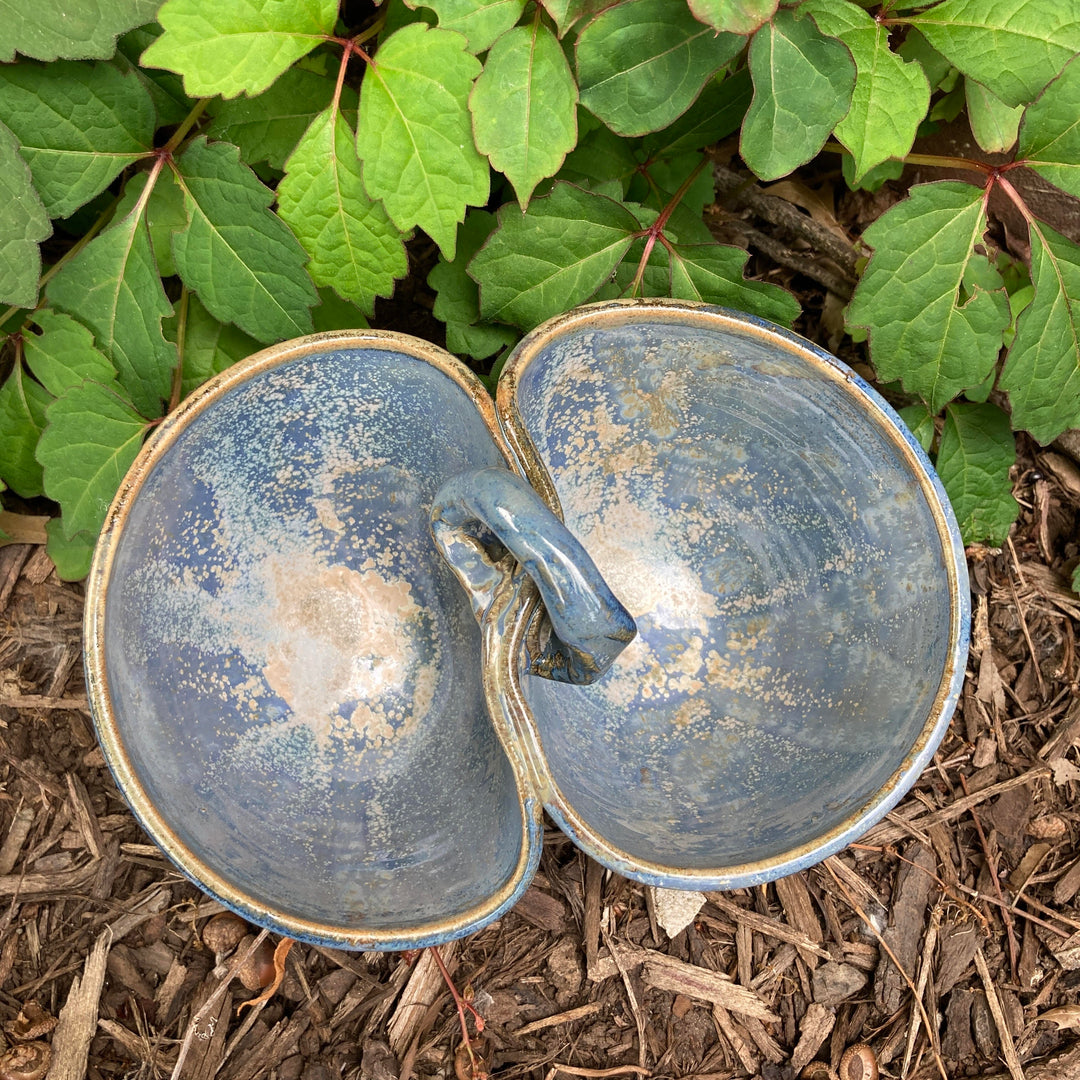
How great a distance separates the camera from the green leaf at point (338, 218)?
127 centimetres

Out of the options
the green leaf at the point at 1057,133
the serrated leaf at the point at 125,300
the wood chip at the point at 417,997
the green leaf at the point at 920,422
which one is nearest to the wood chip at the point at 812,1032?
the wood chip at the point at 417,997

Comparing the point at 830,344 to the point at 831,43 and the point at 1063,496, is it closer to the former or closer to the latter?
the point at 1063,496

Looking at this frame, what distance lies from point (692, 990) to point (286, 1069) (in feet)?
2.00

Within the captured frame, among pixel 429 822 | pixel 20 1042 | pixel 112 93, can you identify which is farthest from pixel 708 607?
pixel 20 1042

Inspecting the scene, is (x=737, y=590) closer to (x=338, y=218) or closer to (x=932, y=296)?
(x=932, y=296)

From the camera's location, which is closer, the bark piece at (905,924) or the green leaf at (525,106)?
the green leaf at (525,106)

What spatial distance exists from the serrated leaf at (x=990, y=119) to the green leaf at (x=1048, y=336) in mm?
159

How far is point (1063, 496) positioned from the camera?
1752 millimetres

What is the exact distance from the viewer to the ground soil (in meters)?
1.51

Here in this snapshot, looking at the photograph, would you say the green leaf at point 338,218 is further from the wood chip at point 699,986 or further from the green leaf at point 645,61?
the wood chip at point 699,986

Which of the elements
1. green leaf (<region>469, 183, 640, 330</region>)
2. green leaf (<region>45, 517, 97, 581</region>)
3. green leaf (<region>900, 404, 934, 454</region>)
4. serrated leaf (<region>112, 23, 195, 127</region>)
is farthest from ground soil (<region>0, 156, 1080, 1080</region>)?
serrated leaf (<region>112, 23, 195, 127</region>)

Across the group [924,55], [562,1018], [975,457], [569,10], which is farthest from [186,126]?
[562,1018]

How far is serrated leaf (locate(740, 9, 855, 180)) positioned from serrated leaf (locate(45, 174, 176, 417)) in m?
0.77

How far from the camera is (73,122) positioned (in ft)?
4.23
